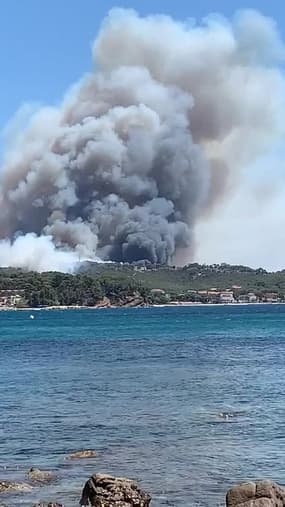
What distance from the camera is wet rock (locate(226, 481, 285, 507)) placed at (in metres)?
14.3

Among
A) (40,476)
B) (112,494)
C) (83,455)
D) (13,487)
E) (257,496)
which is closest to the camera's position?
(257,496)

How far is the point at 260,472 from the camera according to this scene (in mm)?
19641

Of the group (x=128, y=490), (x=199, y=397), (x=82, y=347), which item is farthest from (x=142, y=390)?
(x=82, y=347)

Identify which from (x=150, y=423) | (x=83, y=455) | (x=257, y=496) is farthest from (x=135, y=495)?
(x=150, y=423)

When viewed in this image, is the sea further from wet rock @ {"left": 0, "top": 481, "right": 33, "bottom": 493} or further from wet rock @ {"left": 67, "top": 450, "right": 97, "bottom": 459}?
wet rock @ {"left": 0, "top": 481, "right": 33, "bottom": 493}

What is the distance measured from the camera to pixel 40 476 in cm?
1920

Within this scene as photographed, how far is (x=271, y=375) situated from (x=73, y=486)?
26443 millimetres

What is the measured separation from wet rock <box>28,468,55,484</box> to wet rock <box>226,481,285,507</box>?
5.23 meters

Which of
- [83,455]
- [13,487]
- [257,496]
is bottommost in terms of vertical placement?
[13,487]

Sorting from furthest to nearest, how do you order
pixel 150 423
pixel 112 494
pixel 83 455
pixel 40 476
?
pixel 150 423 → pixel 83 455 → pixel 40 476 → pixel 112 494

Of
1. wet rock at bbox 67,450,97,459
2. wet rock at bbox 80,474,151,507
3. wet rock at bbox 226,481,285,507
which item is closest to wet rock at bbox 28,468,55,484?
wet rock at bbox 67,450,97,459

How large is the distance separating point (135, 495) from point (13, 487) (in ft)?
11.6

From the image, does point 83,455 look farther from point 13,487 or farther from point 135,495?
point 135,495

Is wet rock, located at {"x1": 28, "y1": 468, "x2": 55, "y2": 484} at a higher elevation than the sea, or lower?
lower
